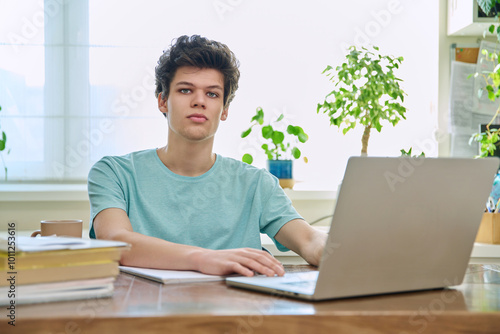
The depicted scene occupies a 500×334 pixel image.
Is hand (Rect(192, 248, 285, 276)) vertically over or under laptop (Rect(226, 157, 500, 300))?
under

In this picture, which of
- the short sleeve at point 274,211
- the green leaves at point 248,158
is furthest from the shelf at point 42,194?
the short sleeve at point 274,211

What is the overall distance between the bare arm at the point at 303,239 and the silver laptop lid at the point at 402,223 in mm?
435

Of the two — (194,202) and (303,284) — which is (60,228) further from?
(303,284)

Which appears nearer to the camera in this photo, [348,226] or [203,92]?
[348,226]

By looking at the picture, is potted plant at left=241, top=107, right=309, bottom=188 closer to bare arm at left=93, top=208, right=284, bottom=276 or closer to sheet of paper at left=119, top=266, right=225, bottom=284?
bare arm at left=93, top=208, right=284, bottom=276

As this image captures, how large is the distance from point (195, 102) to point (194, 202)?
0.91 feet

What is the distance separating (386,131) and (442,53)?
421 millimetres

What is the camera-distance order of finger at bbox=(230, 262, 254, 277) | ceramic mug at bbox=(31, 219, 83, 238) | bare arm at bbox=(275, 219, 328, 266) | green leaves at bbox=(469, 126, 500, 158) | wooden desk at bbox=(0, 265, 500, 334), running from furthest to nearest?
1. green leaves at bbox=(469, 126, 500, 158)
2. bare arm at bbox=(275, 219, 328, 266)
3. ceramic mug at bbox=(31, 219, 83, 238)
4. finger at bbox=(230, 262, 254, 277)
5. wooden desk at bbox=(0, 265, 500, 334)

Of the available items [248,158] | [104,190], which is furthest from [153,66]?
[104,190]

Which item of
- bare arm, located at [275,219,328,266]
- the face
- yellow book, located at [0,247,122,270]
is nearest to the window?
the face

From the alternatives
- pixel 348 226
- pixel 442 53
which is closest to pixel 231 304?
pixel 348 226

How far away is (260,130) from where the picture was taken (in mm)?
2564

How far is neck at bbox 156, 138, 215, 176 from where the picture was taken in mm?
1658

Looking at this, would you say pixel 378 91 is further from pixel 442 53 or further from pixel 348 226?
pixel 348 226
